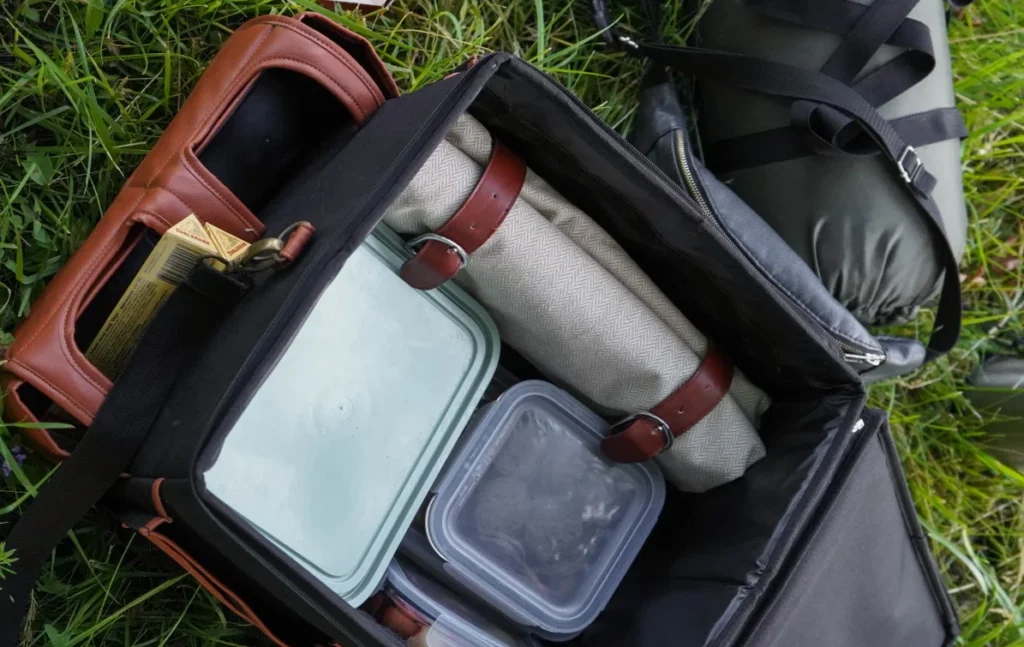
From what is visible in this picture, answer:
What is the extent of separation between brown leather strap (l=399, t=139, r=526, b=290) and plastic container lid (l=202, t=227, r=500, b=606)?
8 centimetres

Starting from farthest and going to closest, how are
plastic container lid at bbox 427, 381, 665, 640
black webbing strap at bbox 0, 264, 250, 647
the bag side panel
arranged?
plastic container lid at bbox 427, 381, 665, 640 → the bag side panel → black webbing strap at bbox 0, 264, 250, 647

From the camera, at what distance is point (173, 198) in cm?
91

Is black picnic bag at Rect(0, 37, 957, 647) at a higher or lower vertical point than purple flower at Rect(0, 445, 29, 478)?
higher

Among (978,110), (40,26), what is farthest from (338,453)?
(978,110)

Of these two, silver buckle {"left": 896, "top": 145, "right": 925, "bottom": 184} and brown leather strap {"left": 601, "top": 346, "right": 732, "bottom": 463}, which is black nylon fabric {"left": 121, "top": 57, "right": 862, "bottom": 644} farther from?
silver buckle {"left": 896, "top": 145, "right": 925, "bottom": 184}

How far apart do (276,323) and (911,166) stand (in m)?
0.87

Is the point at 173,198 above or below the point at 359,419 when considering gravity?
above

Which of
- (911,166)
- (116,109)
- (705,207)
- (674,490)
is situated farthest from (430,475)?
(911,166)

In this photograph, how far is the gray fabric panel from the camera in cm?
115

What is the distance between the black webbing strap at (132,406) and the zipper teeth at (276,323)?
113mm

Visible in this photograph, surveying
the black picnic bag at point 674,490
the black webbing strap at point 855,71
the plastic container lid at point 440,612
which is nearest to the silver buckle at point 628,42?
the black webbing strap at point 855,71

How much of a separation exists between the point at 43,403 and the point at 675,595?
0.79 m

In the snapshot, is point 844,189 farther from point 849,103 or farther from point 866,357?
point 866,357

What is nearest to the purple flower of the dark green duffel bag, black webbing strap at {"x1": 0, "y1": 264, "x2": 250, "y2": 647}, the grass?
the grass
